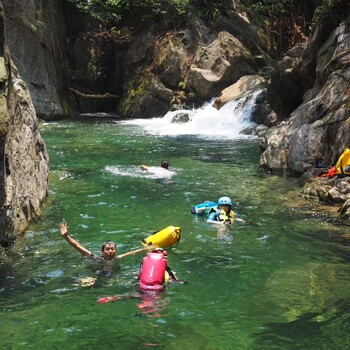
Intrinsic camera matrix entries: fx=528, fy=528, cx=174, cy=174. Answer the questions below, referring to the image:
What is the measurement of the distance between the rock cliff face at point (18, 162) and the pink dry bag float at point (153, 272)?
8.41 ft

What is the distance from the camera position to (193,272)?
834cm

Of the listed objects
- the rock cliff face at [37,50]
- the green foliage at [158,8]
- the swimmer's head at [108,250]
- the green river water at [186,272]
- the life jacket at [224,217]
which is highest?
the green foliage at [158,8]

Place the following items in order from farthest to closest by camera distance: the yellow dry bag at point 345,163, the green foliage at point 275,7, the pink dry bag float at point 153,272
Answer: the green foliage at point 275,7, the yellow dry bag at point 345,163, the pink dry bag float at point 153,272

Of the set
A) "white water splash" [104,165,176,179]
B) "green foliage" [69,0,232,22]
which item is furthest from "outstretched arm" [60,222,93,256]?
"green foliage" [69,0,232,22]

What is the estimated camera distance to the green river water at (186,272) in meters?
6.16

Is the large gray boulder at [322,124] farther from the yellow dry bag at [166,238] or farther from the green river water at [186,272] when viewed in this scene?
the yellow dry bag at [166,238]

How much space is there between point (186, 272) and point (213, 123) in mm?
18960

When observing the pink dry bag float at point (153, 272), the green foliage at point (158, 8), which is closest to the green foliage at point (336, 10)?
the pink dry bag float at point (153, 272)

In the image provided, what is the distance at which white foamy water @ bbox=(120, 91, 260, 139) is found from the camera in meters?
25.7

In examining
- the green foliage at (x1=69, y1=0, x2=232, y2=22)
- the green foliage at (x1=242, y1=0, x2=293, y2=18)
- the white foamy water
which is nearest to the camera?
the white foamy water

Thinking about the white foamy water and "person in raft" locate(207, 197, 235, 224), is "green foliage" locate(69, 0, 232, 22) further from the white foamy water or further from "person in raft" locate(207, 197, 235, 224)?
"person in raft" locate(207, 197, 235, 224)

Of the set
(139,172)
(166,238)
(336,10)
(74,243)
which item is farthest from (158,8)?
(74,243)

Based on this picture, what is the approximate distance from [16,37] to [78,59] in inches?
245

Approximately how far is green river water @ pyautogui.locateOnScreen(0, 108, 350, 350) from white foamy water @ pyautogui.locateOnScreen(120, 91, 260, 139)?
9957 millimetres
